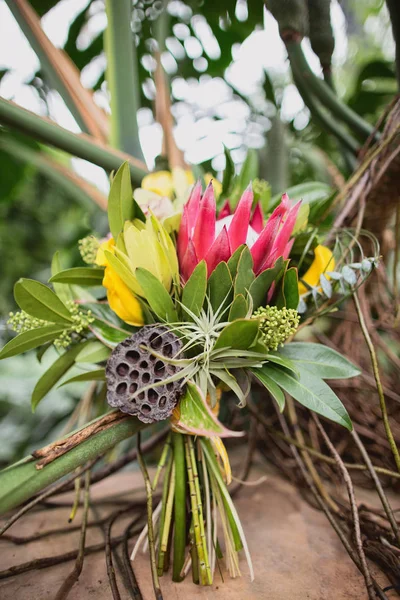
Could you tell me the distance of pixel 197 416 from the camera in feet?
0.84

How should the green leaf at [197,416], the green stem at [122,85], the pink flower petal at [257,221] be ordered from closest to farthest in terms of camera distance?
the green leaf at [197,416] → the pink flower petal at [257,221] → the green stem at [122,85]

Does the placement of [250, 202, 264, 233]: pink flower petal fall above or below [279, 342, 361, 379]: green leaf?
above

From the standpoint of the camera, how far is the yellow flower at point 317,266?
1.19 feet

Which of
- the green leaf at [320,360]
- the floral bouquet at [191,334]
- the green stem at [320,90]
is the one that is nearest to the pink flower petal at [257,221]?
the floral bouquet at [191,334]

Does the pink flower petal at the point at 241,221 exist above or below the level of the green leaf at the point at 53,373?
above

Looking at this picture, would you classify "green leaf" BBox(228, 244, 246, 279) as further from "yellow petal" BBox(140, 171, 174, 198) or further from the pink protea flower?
"yellow petal" BBox(140, 171, 174, 198)

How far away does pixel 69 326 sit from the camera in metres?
0.33

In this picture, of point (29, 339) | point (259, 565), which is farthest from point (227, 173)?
point (259, 565)

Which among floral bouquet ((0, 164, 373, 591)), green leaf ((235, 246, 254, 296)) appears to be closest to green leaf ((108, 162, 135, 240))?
floral bouquet ((0, 164, 373, 591))

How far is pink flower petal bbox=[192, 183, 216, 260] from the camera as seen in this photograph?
29 cm

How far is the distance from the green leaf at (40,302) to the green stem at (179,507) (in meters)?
Result: 0.15

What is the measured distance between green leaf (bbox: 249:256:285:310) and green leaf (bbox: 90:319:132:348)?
0.40 feet

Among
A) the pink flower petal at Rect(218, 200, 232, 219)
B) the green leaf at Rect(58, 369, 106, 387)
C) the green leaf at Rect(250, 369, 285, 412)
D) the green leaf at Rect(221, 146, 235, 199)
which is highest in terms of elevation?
the green leaf at Rect(221, 146, 235, 199)

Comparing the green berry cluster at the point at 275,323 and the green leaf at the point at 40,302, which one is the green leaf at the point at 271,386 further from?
the green leaf at the point at 40,302
